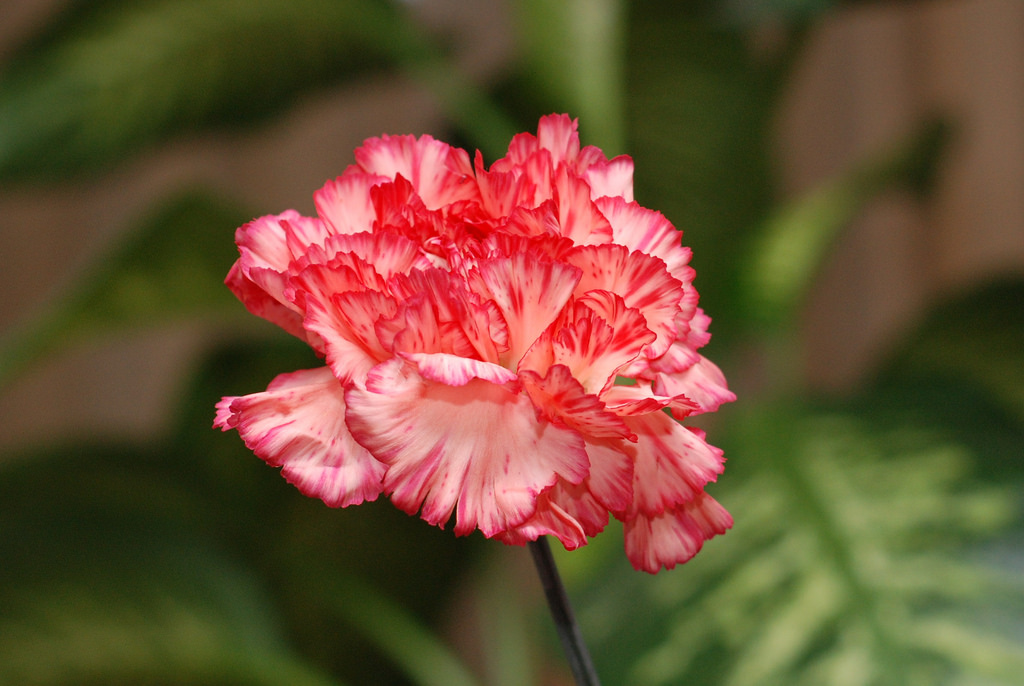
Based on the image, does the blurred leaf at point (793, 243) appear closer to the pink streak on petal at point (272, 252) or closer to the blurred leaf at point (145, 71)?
the blurred leaf at point (145, 71)

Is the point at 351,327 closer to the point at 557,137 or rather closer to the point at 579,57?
the point at 557,137

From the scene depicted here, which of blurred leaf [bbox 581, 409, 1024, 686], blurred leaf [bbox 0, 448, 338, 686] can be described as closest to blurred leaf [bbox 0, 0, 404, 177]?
blurred leaf [bbox 0, 448, 338, 686]

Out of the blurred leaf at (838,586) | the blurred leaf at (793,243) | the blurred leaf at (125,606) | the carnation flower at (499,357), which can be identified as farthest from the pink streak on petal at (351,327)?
the blurred leaf at (793,243)

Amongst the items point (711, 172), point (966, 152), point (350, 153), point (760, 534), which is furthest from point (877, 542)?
point (350, 153)

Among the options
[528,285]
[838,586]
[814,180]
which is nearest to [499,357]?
[528,285]

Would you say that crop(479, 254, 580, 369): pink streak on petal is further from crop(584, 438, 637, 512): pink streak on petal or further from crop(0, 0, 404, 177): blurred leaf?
crop(0, 0, 404, 177): blurred leaf

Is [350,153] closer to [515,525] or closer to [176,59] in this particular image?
[176,59]
